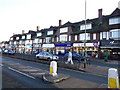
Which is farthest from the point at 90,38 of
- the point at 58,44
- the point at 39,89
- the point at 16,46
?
the point at 16,46

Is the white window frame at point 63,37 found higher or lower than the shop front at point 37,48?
higher

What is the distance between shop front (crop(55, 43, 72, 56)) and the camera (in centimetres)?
3807

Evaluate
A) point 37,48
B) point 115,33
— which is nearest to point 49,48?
point 37,48

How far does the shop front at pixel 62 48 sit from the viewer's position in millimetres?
38069

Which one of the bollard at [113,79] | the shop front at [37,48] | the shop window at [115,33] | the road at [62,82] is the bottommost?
the road at [62,82]

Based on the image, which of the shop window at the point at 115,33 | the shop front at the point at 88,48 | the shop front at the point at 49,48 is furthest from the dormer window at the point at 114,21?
the shop front at the point at 49,48

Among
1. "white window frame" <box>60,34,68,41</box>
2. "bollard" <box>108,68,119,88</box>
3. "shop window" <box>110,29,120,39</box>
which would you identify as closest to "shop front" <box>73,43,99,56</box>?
"shop window" <box>110,29,120,39</box>

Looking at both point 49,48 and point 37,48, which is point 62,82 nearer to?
point 49,48

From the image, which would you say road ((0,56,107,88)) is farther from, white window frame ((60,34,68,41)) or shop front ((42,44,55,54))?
shop front ((42,44,55,54))

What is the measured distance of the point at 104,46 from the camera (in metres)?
27.6

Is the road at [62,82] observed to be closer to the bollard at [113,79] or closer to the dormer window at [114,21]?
the bollard at [113,79]

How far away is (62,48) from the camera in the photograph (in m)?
40.4

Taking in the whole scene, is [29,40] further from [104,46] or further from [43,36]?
[104,46]

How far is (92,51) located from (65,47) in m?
10.7
